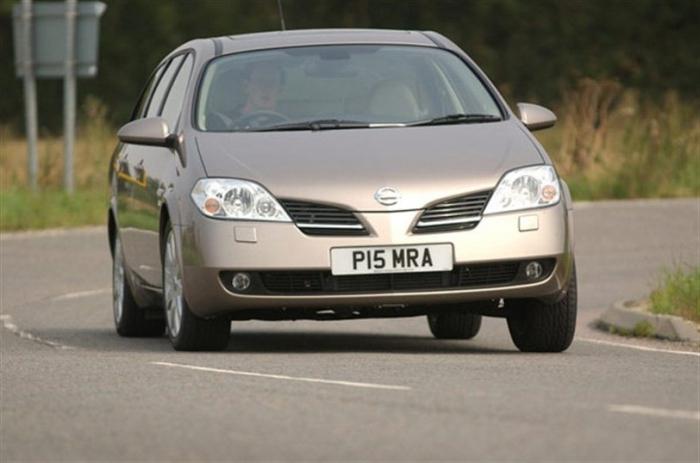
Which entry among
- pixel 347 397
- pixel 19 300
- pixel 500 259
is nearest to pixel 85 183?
pixel 19 300

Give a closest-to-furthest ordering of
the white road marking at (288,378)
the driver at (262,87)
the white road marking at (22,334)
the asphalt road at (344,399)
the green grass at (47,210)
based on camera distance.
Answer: the asphalt road at (344,399), the white road marking at (288,378), the driver at (262,87), the white road marking at (22,334), the green grass at (47,210)

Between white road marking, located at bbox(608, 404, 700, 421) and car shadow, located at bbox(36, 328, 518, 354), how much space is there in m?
3.44

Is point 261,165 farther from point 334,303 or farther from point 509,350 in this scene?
point 509,350

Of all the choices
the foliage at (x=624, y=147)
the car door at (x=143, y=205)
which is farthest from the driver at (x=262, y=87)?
the foliage at (x=624, y=147)

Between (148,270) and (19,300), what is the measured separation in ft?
16.5

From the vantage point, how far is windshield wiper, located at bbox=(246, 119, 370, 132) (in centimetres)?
1145

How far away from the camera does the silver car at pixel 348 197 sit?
421 inches

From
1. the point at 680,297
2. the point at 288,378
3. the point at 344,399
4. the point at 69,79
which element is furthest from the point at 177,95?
the point at 69,79

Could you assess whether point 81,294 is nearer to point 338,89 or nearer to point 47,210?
point 338,89

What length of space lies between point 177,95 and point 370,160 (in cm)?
177

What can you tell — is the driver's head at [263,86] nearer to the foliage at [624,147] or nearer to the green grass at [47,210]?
the green grass at [47,210]

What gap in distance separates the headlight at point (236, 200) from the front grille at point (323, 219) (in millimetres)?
54

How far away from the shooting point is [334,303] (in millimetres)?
10805

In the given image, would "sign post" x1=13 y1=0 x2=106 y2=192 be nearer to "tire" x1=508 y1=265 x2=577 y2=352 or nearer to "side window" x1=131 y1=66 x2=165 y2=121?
"side window" x1=131 y1=66 x2=165 y2=121
